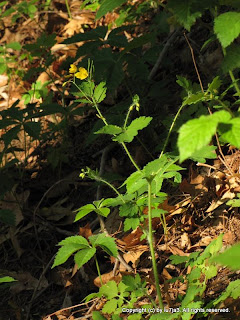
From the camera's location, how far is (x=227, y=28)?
1963 mm

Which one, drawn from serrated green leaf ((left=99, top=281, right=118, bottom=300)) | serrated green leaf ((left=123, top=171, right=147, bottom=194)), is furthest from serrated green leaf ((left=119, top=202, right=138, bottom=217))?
serrated green leaf ((left=99, top=281, right=118, bottom=300))

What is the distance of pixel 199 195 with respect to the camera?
8.50ft

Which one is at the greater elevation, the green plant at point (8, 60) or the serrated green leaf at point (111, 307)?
the green plant at point (8, 60)

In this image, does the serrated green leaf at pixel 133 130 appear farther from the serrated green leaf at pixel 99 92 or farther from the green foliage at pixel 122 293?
the green foliage at pixel 122 293

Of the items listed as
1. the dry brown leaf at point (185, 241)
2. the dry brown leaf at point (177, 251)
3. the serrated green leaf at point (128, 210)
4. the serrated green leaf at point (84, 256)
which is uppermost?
the serrated green leaf at point (128, 210)

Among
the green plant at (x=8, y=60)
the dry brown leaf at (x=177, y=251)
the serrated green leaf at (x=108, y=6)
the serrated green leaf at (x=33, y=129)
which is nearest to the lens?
the serrated green leaf at (x=108, y=6)

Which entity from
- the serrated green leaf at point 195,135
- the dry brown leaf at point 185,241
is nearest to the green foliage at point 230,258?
the serrated green leaf at point 195,135

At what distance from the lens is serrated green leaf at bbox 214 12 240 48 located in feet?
6.33

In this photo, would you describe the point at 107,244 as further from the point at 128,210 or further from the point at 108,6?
the point at 108,6

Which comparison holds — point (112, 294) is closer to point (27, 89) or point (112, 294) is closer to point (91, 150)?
point (91, 150)

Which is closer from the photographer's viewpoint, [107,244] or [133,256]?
[107,244]

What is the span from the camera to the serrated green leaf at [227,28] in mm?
1929

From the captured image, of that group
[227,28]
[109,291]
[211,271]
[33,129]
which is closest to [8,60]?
[33,129]

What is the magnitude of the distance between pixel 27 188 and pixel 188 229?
1.46 m
